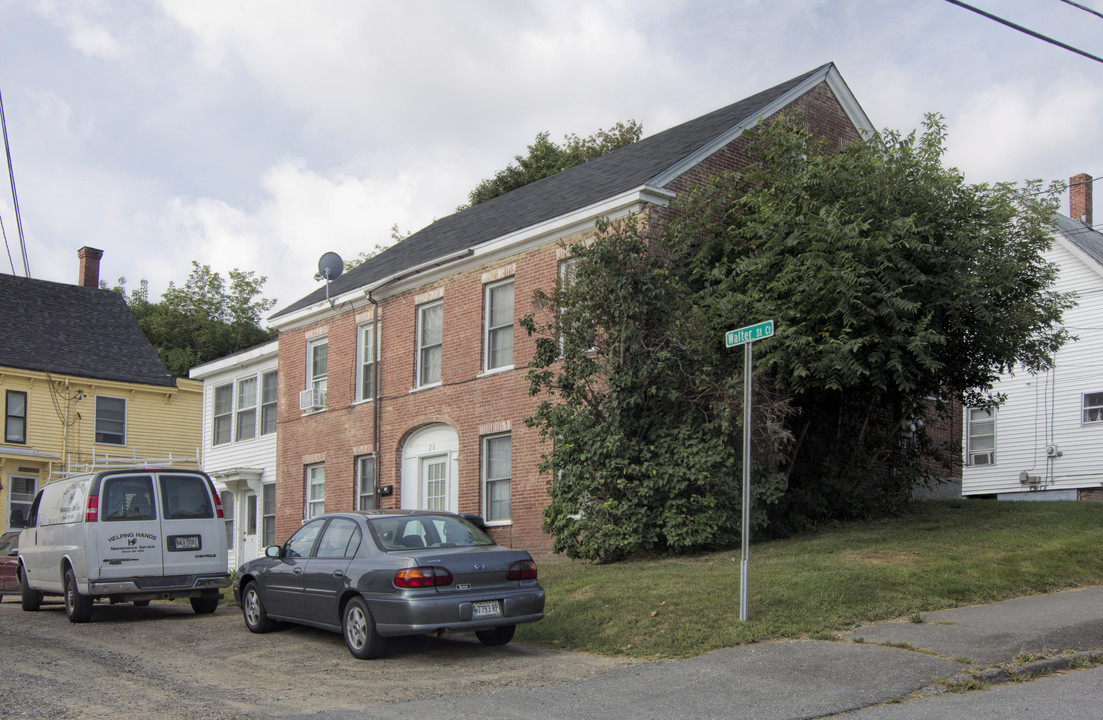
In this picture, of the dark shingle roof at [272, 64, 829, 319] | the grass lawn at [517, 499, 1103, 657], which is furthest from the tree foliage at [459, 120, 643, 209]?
the grass lawn at [517, 499, 1103, 657]

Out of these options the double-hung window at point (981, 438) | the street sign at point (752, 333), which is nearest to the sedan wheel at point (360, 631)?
the street sign at point (752, 333)

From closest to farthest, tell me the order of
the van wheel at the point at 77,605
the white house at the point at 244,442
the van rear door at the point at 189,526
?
the van wheel at the point at 77,605, the van rear door at the point at 189,526, the white house at the point at 244,442

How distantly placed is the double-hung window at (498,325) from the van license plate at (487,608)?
10.0 metres

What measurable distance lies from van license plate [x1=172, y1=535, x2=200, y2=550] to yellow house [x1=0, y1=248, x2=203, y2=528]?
1885 cm

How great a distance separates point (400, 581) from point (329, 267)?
16.5m

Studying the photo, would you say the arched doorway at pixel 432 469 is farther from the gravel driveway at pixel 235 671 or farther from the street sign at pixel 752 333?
the street sign at pixel 752 333

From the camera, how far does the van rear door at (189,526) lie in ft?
45.1

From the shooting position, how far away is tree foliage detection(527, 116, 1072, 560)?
1459 cm

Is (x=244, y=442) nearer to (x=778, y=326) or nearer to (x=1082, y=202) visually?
(x=778, y=326)

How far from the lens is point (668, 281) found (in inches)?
623

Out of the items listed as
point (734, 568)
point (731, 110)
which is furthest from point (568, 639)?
point (731, 110)

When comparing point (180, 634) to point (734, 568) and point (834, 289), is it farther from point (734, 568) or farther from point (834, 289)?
point (834, 289)

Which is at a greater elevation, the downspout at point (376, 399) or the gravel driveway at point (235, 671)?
the downspout at point (376, 399)

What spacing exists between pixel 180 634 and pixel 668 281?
8357 mm
